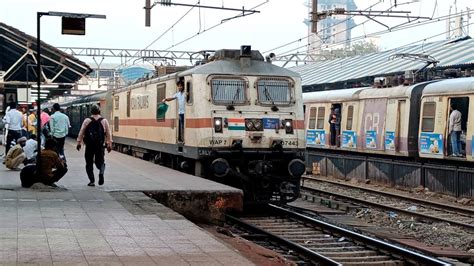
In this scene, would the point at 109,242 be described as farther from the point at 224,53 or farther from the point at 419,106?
the point at 419,106

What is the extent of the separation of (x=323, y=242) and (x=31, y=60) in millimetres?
22590

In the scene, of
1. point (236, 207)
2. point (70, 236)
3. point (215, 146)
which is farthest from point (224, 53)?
point (70, 236)

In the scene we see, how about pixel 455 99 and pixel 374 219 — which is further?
pixel 455 99

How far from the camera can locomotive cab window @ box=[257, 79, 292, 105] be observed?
1683cm

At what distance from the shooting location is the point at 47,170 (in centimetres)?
1406

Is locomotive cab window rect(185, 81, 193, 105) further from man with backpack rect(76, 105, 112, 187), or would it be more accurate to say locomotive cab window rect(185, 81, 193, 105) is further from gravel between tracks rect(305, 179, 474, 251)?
gravel between tracks rect(305, 179, 474, 251)

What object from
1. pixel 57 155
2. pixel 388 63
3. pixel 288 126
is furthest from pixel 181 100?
pixel 388 63

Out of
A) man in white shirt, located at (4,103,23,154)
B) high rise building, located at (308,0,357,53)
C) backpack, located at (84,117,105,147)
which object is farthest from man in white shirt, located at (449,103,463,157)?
man in white shirt, located at (4,103,23,154)

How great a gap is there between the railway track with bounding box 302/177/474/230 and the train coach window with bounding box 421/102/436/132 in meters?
2.25

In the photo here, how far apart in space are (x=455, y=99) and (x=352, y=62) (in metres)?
23.7

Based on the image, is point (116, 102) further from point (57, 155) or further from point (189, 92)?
point (57, 155)

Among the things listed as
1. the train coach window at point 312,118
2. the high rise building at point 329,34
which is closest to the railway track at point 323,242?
the high rise building at point 329,34

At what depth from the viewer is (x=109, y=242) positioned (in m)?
8.84

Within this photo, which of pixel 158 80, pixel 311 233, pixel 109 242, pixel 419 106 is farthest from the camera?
pixel 419 106
